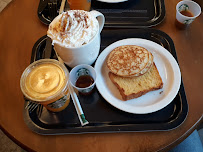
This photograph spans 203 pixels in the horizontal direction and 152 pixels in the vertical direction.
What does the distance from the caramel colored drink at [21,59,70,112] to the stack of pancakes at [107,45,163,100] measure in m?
0.26

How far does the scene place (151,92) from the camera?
97 cm

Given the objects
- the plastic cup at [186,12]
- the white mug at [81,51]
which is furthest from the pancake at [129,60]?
the plastic cup at [186,12]

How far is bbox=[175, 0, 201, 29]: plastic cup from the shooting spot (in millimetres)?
1135

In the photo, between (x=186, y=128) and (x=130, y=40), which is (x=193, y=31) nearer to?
(x=130, y=40)

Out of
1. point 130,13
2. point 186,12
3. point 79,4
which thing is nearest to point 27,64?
point 79,4

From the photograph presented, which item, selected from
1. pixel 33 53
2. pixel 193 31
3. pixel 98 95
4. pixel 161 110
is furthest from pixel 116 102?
pixel 193 31

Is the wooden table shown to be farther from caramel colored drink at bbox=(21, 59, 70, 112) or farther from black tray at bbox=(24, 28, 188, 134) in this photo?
caramel colored drink at bbox=(21, 59, 70, 112)

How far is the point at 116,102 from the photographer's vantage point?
91cm

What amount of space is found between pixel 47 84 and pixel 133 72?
40cm

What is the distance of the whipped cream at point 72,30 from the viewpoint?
0.85 metres

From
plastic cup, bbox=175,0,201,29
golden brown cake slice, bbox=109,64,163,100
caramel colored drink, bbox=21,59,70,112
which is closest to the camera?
caramel colored drink, bbox=21,59,70,112

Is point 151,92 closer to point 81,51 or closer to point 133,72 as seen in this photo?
point 133,72

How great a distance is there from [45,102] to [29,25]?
0.62 meters

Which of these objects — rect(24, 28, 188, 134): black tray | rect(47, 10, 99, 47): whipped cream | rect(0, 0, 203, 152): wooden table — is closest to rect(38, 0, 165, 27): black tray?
rect(0, 0, 203, 152): wooden table
